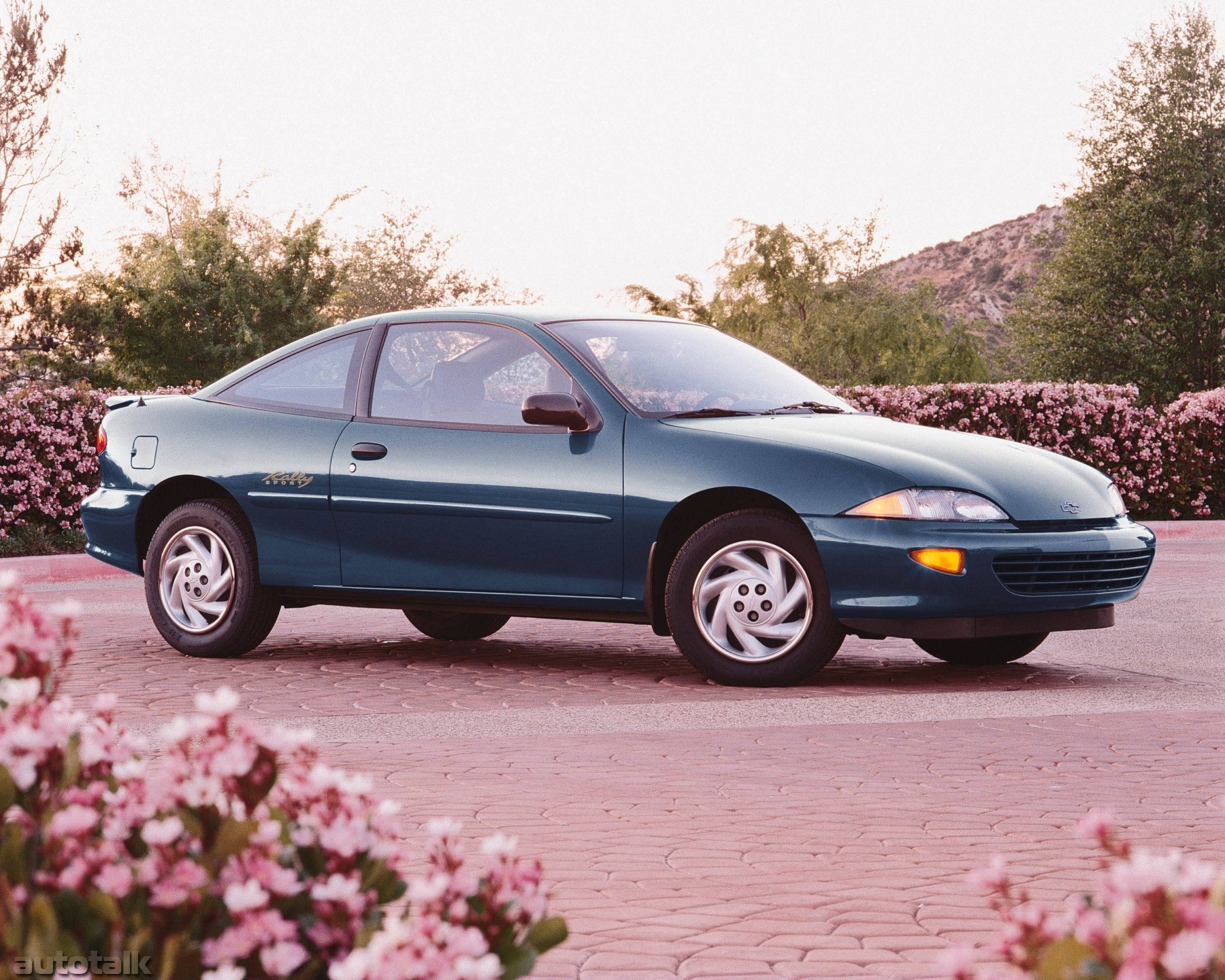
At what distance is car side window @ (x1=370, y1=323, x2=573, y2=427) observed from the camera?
8828 mm

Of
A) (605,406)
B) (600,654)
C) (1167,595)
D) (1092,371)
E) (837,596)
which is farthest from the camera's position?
(1092,371)

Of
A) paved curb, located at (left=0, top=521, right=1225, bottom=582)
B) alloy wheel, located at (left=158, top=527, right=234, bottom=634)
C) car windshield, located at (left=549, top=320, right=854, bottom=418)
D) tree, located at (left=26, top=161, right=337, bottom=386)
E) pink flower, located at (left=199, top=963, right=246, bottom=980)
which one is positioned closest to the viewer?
pink flower, located at (left=199, top=963, right=246, bottom=980)

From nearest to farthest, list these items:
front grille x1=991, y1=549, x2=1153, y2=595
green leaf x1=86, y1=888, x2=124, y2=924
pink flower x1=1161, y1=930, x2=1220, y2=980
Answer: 1. pink flower x1=1161, y1=930, x2=1220, y2=980
2. green leaf x1=86, y1=888, x2=124, y2=924
3. front grille x1=991, y1=549, x2=1153, y2=595

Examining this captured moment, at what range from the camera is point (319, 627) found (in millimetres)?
11438

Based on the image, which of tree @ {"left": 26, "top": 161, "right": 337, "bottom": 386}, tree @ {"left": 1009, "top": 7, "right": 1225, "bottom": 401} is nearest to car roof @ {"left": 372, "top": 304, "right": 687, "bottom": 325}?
tree @ {"left": 26, "top": 161, "right": 337, "bottom": 386}

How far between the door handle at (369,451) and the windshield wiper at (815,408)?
1909mm

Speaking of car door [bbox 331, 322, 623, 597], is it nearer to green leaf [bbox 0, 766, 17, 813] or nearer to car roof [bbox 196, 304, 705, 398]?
car roof [bbox 196, 304, 705, 398]

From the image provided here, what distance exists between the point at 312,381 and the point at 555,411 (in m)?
1.72

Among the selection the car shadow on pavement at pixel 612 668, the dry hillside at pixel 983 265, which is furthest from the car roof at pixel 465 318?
the dry hillside at pixel 983 265

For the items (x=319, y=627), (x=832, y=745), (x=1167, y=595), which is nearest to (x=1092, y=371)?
(x=1167, y=595)

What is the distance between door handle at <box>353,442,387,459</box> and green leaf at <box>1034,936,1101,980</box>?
7.33 metres

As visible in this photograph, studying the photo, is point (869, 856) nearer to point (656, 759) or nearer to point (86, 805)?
point (656, 759)

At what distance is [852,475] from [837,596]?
1.79 feet

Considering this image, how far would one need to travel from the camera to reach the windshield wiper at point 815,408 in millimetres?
8920
